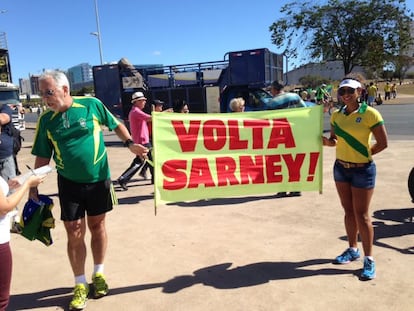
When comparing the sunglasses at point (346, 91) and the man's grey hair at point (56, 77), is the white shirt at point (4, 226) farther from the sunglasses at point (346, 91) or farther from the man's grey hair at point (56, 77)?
the sunglasses at point (346, 91)

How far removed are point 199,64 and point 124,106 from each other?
4.00 meters

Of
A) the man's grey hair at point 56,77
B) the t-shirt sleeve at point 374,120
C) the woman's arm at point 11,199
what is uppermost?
the man's grey hair at point 56,77

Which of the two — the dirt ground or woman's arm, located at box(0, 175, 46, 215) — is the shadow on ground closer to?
the dirt ground

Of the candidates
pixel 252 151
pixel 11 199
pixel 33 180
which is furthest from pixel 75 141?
pixel 252 151

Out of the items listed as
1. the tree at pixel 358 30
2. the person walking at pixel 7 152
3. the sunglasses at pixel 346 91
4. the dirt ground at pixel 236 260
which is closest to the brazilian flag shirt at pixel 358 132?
the sunglasses at pixel 346 91

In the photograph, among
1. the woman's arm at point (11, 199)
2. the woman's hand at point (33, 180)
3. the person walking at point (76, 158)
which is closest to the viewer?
the woman's arm at point (11, 199)

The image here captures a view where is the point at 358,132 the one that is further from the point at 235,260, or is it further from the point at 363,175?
the point at 235,260

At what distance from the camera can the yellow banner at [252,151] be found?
4.01 m

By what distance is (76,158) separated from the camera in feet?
10.9

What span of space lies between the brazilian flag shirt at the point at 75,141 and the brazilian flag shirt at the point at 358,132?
2.29 meters

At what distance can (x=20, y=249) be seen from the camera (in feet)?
15.9

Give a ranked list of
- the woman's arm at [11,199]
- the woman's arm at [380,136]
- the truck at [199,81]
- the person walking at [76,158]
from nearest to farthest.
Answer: the woman's arm at [11,199], the person walking at [76,158], the woman's arm at [380,136], the truck at [199,81]

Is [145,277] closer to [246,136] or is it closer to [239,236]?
[239,236]

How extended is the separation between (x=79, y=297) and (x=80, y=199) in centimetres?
87
